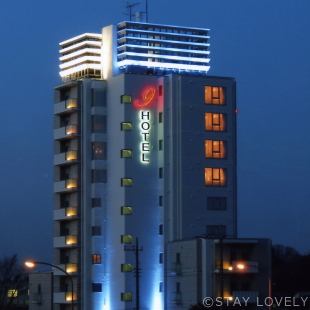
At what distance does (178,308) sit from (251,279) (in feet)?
26.5

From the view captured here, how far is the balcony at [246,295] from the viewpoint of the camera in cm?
8087

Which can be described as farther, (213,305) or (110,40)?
(110,40)

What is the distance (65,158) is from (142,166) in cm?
981

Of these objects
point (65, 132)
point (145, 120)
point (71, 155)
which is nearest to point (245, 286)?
point (145, 120)

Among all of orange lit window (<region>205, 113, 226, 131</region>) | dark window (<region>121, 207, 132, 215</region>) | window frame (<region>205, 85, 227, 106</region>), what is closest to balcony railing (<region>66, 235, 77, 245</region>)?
dark window (<region>121, 207, 132, 215</region>)

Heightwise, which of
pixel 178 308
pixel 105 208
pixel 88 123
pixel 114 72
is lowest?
pixel 178 308

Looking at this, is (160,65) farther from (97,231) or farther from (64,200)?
(97,231)

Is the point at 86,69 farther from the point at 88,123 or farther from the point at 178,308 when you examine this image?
the point at 178,308

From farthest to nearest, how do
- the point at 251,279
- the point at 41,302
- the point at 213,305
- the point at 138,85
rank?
the point at 41,302 → the point at 138,85 → the point at 251,279 → the point at 213,305

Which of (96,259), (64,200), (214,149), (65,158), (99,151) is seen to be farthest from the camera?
(64,200)

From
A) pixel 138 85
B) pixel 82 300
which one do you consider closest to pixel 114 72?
pixel 138 85

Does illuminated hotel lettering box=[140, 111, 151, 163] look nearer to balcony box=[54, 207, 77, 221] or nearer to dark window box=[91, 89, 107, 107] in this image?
dark window box=[91, 89, 107, 107]

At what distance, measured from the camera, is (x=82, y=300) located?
89125 millimetres

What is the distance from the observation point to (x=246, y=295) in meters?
81.4
